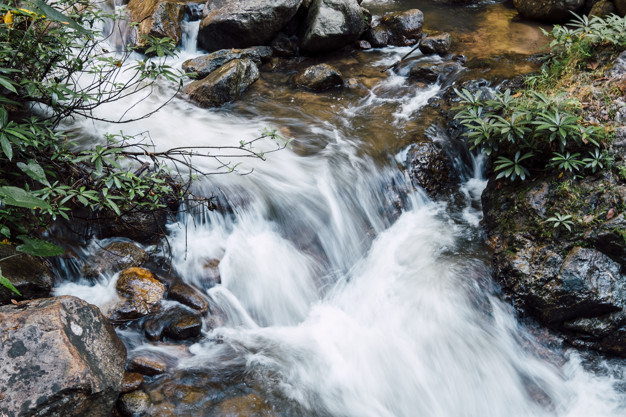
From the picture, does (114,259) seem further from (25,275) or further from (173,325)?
(173,325)

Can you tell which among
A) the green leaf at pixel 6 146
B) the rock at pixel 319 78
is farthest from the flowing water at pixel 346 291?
the green leaf at pixel 6 146

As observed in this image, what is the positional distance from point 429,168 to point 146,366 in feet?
13.3

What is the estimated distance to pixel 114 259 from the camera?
14.0 feet

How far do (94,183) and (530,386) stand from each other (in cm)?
415

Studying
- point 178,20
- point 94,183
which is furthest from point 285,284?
point 178,20

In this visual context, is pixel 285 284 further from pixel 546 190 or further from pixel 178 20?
pixel 178 20

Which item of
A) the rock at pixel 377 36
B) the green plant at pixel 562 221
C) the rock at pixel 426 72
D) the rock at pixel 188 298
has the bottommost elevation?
the rock at pixel 188 298

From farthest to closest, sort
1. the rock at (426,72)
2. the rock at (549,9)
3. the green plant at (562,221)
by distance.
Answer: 1. the rock at (549,9)
2. the rock at (426,72)
3. the green plant at (562,221)

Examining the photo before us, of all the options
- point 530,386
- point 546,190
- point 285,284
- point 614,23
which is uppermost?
point 614,23

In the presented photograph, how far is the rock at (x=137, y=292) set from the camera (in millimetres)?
3865

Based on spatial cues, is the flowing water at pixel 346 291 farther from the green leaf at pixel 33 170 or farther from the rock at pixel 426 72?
the green leaf at pixel 33 170

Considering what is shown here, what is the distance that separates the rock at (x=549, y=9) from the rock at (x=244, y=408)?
30.1 feet

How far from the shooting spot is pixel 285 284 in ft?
15.2

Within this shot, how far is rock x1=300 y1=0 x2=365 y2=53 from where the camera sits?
8.06 meters
